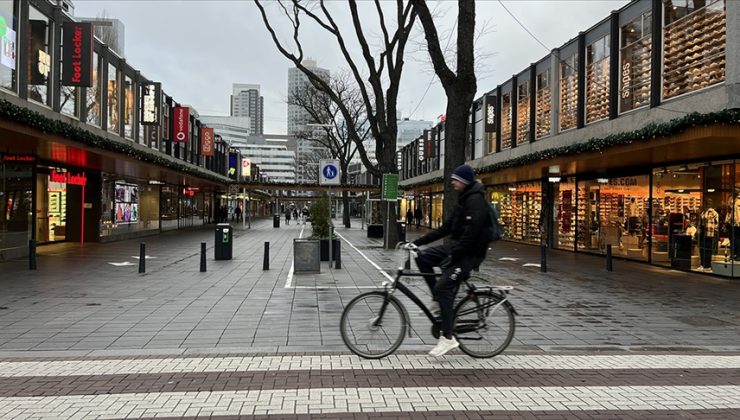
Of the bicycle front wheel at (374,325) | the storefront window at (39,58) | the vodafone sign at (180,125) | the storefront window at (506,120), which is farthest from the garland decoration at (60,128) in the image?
the storefront window at (506,120)

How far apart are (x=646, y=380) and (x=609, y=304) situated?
4835 millimetres

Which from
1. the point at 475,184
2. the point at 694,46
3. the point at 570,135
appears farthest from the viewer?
the point at 570,135

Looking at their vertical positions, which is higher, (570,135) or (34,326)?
(570,135)

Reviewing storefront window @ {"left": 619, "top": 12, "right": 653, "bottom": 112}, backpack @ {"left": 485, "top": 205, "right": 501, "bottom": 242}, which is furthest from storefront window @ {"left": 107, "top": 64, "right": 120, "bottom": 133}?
backpack @ {"left": 485, "top": 205, "right": 501, "bottom": 242}

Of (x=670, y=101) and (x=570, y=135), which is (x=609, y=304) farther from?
(x=570, y=135)

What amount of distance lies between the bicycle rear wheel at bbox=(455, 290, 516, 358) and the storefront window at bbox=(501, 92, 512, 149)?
2235cm

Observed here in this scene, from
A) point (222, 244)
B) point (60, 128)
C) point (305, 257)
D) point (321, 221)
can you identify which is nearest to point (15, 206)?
point (60, 128)

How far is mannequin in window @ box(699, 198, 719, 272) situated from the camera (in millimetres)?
14867

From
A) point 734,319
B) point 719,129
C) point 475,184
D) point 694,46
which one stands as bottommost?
point 734,319

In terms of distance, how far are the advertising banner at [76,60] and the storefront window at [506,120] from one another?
18.7m

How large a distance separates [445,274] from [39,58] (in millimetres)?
16756

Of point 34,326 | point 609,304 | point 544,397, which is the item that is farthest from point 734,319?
point 34,326

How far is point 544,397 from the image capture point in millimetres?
4805

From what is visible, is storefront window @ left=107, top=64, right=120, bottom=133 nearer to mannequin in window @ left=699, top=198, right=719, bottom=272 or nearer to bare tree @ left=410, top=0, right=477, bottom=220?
bare tree @ left=410, top=0, right=477, bottom=220
